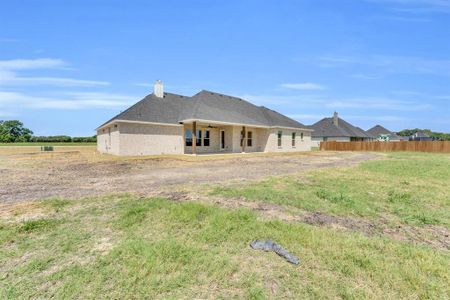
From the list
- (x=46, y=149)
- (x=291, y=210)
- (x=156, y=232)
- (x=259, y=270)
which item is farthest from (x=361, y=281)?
(x=46, y=149)

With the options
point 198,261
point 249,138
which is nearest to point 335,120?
point 249,138

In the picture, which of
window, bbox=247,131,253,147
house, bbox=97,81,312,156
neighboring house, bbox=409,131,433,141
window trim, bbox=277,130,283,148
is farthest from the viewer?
neighboring house, bbox=409,131,433,141

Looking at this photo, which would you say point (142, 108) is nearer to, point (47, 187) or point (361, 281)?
point (47, 187)

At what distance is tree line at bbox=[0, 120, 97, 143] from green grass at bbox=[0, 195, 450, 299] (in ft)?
182

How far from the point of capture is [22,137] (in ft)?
214

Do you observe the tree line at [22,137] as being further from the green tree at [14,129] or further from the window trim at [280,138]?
the window trim at [280,138]

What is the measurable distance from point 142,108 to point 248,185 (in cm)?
1485

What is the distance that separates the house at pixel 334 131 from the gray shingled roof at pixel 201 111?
70.7 ft

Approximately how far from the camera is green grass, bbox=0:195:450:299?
276 cm

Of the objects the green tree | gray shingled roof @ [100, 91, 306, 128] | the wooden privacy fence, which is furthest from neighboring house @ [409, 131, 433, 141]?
the green tree

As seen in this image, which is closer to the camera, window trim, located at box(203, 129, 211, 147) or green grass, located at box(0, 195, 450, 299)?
green grass, located at box(0, 195, 450, 299)

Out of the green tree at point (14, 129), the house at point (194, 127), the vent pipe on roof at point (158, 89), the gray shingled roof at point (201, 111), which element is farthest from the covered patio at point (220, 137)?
the green tree at point (14, 129)

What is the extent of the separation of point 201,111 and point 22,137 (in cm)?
6732

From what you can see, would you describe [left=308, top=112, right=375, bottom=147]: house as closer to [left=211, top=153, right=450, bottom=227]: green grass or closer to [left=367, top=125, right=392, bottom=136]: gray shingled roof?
[left=367, top=125, right=392, bottom=136]: gray shingled roof
